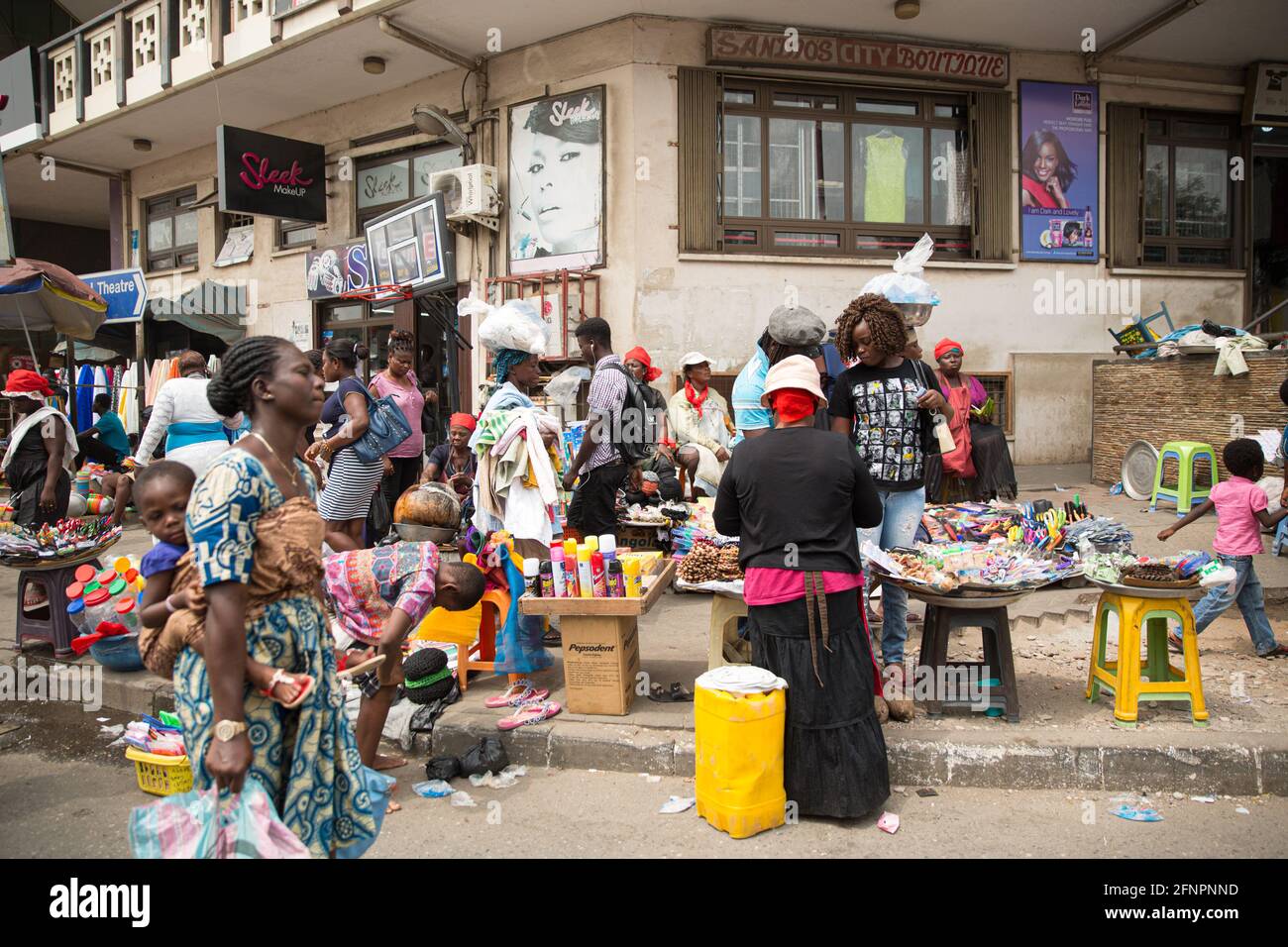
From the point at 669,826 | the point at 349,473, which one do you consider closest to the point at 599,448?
the point at 349,473

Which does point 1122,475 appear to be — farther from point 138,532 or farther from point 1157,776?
point 138,532

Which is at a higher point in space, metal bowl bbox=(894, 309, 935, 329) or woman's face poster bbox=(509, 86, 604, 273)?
woman's face poster bbox=(509, 86, 604, 273)

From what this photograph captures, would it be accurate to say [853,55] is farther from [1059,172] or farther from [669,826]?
[669,826]

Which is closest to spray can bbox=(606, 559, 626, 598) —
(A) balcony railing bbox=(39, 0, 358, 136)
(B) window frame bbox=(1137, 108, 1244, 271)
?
(A) balcony railing bbox=(39, 0, 358, 136)

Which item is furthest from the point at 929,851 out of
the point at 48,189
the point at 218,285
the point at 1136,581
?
the point at 48,189

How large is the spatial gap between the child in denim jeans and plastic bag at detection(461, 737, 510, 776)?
4185mm

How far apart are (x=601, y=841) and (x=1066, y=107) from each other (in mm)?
11616

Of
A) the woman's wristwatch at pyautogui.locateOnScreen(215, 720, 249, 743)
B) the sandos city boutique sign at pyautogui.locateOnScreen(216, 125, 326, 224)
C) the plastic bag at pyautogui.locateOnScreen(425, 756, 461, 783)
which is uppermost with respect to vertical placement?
the sandos city boutique sign at pyautogui.locateOnScreen(216, 125, 326, 224)

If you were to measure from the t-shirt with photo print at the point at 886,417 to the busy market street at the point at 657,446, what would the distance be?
0.03 metres

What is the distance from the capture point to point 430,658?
4.86 metres

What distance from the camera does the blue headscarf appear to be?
5457 mm

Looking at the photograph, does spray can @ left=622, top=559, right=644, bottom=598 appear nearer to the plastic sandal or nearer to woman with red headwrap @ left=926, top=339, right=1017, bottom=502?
the plastic sandal

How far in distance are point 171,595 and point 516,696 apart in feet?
8.84

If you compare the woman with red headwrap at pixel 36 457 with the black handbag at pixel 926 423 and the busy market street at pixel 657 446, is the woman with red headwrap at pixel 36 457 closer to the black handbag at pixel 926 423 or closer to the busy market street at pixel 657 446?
the busy market street at pixel 657 446
